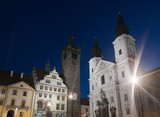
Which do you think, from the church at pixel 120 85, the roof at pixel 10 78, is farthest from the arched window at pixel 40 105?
the church at pixel 120 85

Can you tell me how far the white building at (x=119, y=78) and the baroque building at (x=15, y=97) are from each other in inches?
668

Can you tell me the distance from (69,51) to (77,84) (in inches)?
498

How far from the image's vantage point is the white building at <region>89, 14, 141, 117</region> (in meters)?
29.5

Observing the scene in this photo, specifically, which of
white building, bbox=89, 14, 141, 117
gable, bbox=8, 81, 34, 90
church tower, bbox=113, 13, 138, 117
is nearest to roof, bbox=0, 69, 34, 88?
gable, bbox=8, 81, 34, 90

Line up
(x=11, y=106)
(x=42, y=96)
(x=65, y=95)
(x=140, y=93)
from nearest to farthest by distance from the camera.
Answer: (x=140, y=93)
(x=11, y=106)
(x=42, y=96)
(x=65, y=95)

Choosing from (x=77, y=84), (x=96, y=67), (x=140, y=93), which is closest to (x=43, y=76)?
(x=77, y=84)

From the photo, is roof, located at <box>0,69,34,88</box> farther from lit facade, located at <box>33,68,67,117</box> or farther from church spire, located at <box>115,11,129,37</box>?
church spire, located at <box>115,11,129,37</box>

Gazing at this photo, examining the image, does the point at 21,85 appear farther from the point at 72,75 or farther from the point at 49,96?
the point at 72,75

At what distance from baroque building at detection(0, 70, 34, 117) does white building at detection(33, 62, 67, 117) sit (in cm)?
196

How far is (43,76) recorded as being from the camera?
45188 millimetres

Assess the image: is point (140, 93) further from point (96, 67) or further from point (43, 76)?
point (43, 76)

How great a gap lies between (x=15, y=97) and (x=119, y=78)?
2605cm

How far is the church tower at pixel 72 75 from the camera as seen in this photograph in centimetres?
4569

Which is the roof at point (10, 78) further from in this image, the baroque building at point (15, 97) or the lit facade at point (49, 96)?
the lit facade at point (49, 96)
